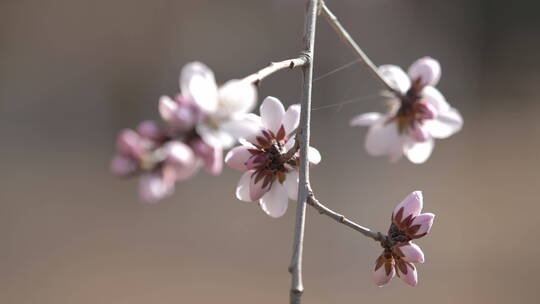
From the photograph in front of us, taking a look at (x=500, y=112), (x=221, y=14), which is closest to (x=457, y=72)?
(x=500, y=112)

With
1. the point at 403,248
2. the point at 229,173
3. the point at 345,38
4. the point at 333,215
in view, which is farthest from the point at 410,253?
the point at 229,173

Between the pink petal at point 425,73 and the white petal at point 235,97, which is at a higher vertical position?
the pink petal at point 425,73

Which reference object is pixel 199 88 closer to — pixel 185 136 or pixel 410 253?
pixel 185 136

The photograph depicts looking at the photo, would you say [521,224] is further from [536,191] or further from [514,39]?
[514,39]

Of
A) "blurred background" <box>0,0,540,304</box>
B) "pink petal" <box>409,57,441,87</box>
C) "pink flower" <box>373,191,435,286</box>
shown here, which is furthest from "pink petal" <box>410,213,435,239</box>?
"blurred background" <box>0,0,540,304</box>

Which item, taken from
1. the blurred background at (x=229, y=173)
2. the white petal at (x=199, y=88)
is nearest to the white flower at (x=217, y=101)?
the white petal at (x=199, y=88)

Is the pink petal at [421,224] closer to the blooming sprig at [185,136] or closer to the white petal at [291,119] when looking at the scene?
the white petal at [291,119]
